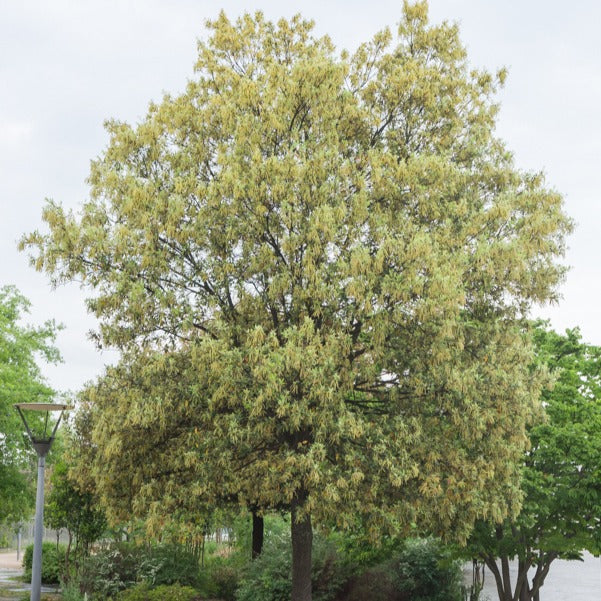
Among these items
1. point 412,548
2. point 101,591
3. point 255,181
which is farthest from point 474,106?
point 101,591

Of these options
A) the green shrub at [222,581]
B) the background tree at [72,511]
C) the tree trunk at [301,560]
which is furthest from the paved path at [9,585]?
the tree trunk at [301,560]

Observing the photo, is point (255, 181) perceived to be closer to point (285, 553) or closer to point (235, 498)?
point (235, 498)

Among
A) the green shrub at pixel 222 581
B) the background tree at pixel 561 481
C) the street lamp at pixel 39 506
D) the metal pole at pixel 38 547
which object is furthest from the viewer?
the green shrub at pixel 222 581

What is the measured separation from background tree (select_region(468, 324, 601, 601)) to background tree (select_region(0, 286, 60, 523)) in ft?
53.7

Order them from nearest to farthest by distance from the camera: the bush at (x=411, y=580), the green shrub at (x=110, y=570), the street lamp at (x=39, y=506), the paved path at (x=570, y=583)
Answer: the street lamp at (x=39, y=506), the bush at (x=411, y=580), the green shrub at (x=110, y=570), the paved path at (x=570, y=583)

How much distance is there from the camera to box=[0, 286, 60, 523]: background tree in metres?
25.7

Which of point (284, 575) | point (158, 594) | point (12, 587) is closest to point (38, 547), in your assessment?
point (158, 594)

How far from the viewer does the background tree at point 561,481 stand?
16203mm

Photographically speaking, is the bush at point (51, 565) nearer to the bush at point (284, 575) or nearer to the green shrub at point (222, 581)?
the green shrub at point (222, 581)

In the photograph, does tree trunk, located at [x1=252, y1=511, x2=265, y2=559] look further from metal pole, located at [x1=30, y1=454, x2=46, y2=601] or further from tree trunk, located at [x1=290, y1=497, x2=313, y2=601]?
metal pole, located at [x1=30, y1=454, x2=46, y2=601]

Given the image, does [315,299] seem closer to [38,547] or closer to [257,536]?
[38,547]

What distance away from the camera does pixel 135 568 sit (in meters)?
21.7

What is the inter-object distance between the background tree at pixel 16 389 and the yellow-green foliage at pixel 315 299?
39.8ft

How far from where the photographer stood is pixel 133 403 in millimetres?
13312
